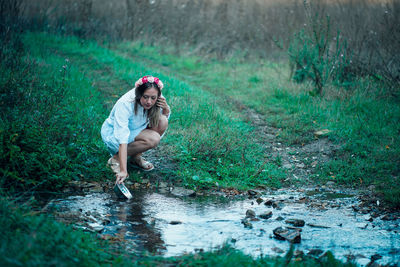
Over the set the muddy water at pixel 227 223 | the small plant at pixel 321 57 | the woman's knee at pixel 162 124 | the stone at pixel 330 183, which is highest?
the small plant at pixel 321 57

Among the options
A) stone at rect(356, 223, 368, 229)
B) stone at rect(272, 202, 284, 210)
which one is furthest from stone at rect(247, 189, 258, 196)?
stone at rect(356, 223, 368, 229)

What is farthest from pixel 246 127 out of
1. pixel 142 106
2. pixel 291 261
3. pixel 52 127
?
pixel 291 261

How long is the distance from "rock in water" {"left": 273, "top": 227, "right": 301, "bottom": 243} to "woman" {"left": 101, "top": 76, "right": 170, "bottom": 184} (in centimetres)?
169

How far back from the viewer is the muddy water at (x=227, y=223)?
10.1 feet

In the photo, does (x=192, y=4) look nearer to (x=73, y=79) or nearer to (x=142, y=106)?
(x=73, y=79)

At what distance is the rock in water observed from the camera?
3.20m

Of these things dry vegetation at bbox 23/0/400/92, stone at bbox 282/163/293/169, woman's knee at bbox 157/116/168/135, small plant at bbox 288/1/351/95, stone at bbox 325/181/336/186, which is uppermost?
dry vegetation at bbox 23/0/400/92

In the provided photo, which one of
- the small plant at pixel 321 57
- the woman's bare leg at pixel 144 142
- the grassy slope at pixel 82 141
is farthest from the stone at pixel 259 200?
the small plant at pixel 321 57

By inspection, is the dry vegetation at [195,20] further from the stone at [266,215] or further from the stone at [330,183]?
the stone at [266,215]

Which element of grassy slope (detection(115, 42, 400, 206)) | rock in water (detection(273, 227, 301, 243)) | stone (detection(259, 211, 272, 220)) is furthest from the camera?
grassy slope (detection(115, 42, 400, 206))

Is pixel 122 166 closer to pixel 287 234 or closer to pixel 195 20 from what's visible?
pixel 287 234

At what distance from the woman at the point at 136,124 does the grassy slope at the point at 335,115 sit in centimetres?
242

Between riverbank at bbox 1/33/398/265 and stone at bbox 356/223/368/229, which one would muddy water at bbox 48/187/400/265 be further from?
riverbank at bbox 1/33/398/265

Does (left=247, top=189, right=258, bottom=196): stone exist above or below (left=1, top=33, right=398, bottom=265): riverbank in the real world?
below
